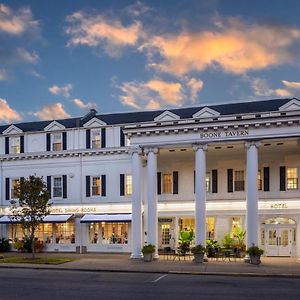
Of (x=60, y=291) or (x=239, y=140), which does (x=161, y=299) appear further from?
(x=239, y=140)

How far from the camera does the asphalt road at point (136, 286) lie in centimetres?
1698

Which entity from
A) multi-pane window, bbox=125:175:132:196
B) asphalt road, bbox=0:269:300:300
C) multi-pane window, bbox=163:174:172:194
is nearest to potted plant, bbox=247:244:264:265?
asphalt road, bbox=0:269:300:300

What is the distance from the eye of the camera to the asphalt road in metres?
17.0

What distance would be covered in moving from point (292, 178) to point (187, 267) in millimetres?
12574

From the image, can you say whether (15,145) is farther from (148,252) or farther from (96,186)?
(148,252)

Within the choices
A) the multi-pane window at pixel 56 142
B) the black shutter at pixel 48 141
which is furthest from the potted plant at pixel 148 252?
the black shutter at pixel 48 141

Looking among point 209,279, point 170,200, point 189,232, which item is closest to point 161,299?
point 209,279

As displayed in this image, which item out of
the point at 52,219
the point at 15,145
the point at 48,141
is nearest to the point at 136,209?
the point at 52,219

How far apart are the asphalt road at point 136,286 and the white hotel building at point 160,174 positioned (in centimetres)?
795

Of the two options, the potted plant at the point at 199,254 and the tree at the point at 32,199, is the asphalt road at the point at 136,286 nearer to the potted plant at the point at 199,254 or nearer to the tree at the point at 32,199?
the potted plant at the point at 199,254

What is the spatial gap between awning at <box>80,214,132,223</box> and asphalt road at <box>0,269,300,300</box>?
1151 centimetres

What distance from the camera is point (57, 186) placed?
131 ft

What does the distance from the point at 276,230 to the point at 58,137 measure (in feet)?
63.9

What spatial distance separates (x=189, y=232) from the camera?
34719 millimetres
